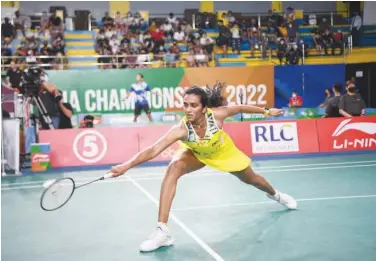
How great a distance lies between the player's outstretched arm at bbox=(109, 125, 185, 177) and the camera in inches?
176

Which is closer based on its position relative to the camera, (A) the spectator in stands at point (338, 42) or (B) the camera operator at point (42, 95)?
(B) the camera operator at point (42, 95)

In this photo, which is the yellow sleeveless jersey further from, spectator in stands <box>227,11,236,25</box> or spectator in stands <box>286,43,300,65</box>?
spectator in stands <box>227,11,236,25</box>

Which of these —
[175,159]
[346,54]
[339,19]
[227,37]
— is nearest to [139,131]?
[175,159]

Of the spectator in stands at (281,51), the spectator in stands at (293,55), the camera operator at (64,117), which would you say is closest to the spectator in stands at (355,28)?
the spectator in stands at (293,55)

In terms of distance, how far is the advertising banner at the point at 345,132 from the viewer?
12.4 meters

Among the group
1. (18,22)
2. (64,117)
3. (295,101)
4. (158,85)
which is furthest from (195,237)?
(18,22)

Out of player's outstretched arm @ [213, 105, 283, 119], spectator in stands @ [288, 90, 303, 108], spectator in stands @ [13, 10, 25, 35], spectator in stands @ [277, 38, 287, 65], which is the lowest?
spectator in stands @ [288, 90, 303, 108]

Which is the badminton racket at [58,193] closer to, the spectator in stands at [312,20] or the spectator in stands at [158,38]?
the spectator in stands at [158,38]

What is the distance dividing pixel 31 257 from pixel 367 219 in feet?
12.1

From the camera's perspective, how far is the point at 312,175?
30.9 feet

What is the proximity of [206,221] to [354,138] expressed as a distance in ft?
24.8

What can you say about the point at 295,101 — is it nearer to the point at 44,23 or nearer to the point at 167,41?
the point at 167,41

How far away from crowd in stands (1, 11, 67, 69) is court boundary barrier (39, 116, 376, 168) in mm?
6924

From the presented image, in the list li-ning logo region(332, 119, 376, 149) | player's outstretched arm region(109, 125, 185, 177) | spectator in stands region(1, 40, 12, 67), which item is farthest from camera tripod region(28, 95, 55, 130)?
player's outstretched arm region(109, 125, 185, 177)
